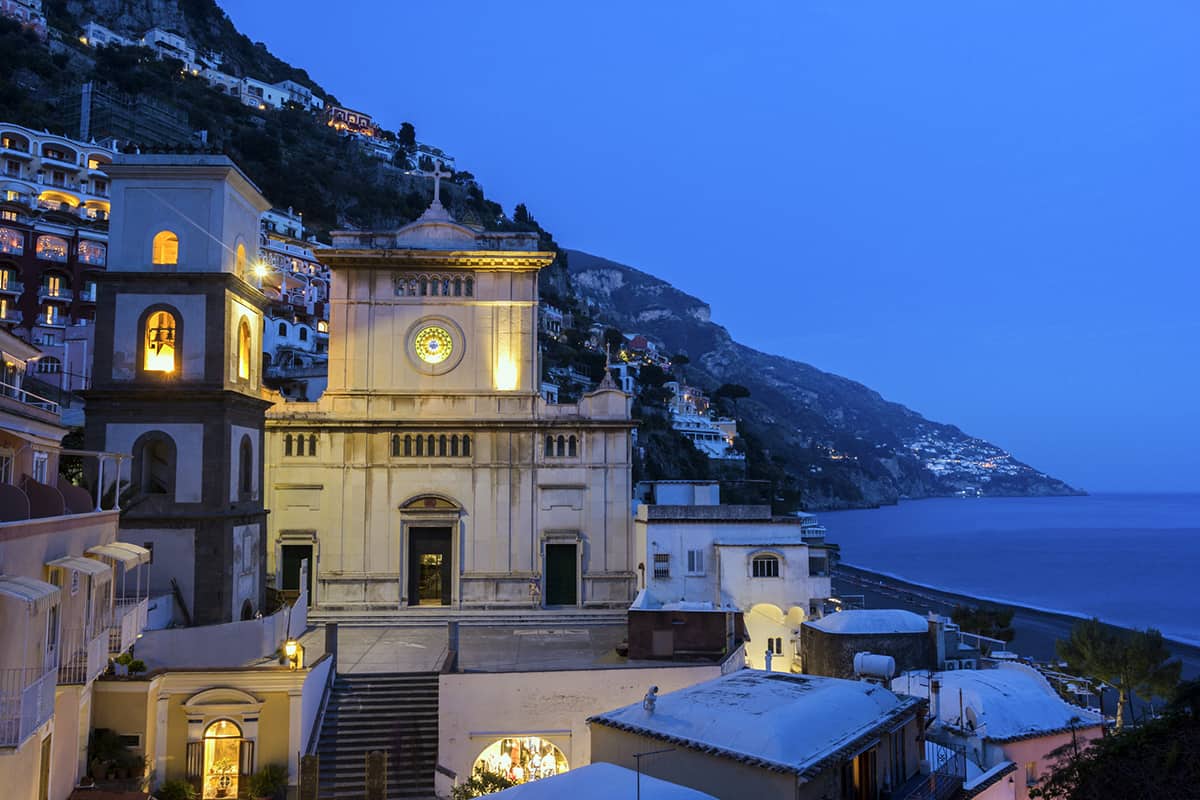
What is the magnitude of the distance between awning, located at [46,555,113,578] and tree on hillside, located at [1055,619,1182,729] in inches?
1180

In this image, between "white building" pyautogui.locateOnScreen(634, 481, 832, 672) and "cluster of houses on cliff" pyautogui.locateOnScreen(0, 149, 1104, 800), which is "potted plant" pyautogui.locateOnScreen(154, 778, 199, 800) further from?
"white building" pyautogui.locateOnScreen(634, 481, 832, 672)

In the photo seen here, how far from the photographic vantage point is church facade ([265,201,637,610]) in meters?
28.7

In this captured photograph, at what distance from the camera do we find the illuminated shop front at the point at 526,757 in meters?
18.4

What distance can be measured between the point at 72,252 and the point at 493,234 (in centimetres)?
3608

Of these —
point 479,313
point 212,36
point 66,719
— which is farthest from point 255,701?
point 212,36

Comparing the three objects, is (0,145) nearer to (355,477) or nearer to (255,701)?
(355,477)

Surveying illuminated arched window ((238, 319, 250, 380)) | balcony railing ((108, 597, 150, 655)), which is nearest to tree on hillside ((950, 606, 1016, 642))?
illuminated arched window ((238, 319, 250, 380))

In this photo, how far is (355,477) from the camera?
2897cm

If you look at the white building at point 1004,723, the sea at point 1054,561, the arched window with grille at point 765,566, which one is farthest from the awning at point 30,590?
the sea at point 1054,561

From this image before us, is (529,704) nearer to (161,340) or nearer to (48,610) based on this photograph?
(48,610)

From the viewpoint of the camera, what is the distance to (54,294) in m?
51.6

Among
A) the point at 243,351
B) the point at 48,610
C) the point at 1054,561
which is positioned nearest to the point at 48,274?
the point at 243,351

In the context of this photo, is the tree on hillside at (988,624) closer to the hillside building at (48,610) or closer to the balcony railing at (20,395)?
the hillside building at (48,610)

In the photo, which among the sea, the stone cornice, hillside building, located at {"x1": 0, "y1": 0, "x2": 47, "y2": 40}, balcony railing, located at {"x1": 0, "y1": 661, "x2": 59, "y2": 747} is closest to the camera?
balcony railing, located at {"x1": 0, "y1": 661, "x2": 59, "y2": 747}
